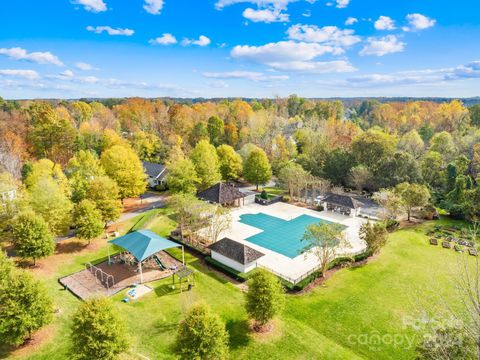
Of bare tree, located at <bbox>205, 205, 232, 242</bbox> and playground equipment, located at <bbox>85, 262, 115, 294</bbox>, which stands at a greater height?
bare tree, located at <bbox>205, 205, 232, 242</bbox>

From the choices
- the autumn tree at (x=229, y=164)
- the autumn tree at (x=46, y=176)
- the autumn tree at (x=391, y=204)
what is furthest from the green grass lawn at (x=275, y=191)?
the autumn tree at (x=46, y=176)

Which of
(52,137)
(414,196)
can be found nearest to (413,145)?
(414,196)

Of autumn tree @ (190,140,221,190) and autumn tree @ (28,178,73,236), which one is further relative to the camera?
autumn tree @ (190,140,221,190)

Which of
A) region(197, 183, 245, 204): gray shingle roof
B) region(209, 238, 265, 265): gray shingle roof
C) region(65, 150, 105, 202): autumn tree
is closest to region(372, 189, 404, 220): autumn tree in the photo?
region(209, 238, 265, 265): gray shingle roof

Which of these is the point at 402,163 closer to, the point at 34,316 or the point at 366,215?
the point at 366,215

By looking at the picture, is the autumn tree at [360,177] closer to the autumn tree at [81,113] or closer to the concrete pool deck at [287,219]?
the concrete pool deck at [287,219]

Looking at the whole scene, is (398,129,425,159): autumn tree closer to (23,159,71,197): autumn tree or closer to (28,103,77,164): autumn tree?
(23,159,71,197): autumn tree

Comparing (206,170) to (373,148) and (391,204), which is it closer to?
(391,204)
